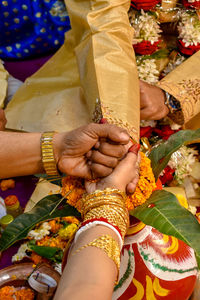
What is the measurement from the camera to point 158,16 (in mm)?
1450

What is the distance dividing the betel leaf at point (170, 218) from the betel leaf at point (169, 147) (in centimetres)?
7

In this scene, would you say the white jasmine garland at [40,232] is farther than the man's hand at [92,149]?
Yes

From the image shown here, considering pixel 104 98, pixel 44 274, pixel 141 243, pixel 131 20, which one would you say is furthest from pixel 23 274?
pixel 131 20

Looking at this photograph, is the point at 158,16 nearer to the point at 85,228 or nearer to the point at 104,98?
the point at 104,98

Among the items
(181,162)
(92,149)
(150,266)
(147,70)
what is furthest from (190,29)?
(150,266)

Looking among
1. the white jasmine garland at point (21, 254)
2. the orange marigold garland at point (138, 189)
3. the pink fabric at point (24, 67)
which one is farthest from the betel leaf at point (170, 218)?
the pink fabric at point (24, 67)

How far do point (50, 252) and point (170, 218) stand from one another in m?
0.49

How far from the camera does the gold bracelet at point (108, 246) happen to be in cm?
56

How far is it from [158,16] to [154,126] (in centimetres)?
48

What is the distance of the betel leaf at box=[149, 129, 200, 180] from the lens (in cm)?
73

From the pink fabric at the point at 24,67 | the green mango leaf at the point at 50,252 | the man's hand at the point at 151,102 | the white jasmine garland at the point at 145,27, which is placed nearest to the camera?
the green mango leaf at the point at 50,252

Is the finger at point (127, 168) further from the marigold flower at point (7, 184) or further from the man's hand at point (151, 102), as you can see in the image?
the marigold flower at point (7, 184)

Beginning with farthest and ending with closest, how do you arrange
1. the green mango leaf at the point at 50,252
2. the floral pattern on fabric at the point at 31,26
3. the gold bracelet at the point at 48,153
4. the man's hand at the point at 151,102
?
1. the floral pattern on fabric at the point at 31,26
2. the man's hand at the point at 151,102
3. the green mango leaf at the point at 50,252
4. the gold bracelet at the point at 48,153

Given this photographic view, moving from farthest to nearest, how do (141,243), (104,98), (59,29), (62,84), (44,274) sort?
(59,29), (62,84), (104,98), (44,274), (141,243)
